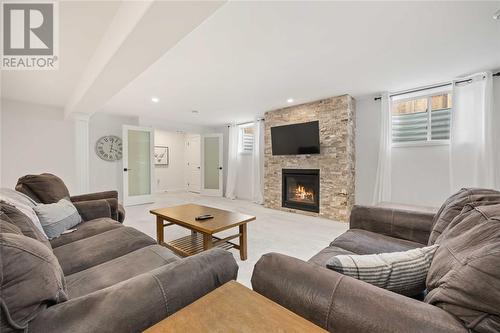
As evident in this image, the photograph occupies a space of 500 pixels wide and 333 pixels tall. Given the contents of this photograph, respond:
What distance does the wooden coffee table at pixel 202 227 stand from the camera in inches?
81.1

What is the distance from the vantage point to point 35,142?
4.03 m

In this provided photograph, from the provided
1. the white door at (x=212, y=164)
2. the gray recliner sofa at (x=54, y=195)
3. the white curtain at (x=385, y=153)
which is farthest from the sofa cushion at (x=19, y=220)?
the white door at (x=212, y=164)

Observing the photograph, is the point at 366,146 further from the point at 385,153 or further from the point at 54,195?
the point at 54,195

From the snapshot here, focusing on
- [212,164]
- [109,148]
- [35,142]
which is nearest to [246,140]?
[212,164]

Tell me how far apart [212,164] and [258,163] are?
192 cm

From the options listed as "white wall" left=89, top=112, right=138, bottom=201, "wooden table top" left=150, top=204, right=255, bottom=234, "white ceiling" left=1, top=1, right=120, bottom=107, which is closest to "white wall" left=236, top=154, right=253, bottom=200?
"white wall" left=89, top=112, right=138, bottom=201

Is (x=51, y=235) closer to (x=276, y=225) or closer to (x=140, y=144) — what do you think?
(x=276, y=225)

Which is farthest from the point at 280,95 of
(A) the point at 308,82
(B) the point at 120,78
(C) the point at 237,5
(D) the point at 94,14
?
(D) the point at 94,14

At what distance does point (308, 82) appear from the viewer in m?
3.08

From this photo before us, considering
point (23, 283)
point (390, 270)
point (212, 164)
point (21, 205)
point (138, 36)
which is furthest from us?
point (212, 164)

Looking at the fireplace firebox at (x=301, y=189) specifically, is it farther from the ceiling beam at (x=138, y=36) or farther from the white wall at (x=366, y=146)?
the ceiling beam at (x=138, y=36)

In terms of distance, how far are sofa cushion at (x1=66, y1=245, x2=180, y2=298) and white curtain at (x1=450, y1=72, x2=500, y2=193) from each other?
3774 mm

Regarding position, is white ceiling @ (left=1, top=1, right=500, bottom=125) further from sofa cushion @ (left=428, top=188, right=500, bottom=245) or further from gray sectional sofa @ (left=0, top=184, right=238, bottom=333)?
sofa cushion @ (left=428, top=188, right=500, bottom=245)

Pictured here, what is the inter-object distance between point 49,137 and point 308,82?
16.3 feet
